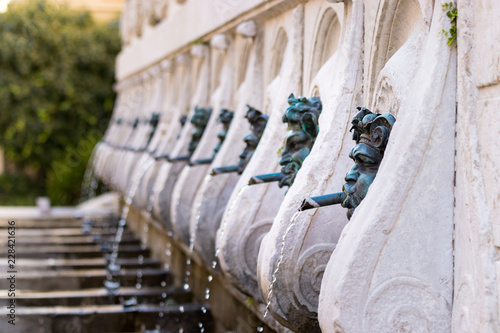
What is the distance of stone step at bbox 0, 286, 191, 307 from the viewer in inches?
279

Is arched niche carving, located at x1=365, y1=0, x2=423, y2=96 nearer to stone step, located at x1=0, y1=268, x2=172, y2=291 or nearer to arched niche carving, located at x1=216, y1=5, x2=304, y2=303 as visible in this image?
arched niche carving, located at x1=216, y1=5, x2=304, y2=303

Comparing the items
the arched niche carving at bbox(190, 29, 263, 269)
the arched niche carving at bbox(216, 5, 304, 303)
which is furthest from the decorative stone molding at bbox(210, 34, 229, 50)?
the arched niche carving at bbox(216, 5, 304, 303)

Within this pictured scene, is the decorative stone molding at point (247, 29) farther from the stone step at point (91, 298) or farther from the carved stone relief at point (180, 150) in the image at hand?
the stone step at point (91, 298)

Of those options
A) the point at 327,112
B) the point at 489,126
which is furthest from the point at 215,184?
the point at 489,126

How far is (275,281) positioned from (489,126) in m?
1.23

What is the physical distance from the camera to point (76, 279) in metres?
8.40

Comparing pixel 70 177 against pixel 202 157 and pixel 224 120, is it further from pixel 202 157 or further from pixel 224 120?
pixel 224 120

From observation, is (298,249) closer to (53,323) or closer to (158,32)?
(53,323)

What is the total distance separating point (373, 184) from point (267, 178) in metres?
1.34

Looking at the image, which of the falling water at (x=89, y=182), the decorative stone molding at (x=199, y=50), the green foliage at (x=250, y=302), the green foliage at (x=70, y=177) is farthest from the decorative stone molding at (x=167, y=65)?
the green foliage at (x=70, y=177)

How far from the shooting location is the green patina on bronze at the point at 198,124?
7332mm

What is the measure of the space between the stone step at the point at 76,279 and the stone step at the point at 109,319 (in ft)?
5.32

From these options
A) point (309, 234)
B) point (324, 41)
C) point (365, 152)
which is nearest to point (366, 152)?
point (365, 152)

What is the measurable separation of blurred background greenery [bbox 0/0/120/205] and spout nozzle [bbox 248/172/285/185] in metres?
15.1
